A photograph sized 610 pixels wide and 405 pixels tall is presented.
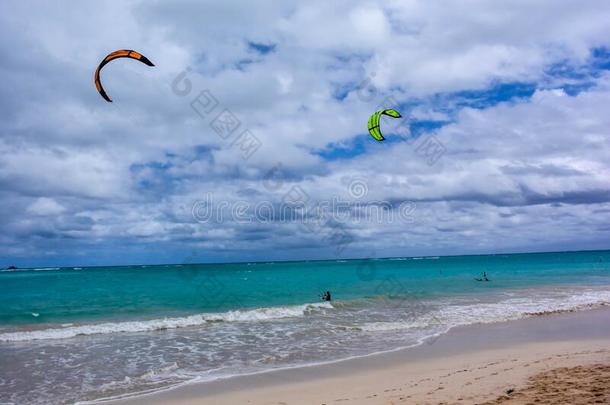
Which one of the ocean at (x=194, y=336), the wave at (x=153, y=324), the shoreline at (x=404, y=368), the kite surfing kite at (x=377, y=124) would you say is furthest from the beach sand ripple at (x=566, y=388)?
the wave at (x=153, y=324)

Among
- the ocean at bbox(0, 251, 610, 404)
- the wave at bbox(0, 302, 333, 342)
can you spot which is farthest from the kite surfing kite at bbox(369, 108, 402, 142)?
the wave at bbox(0, 302, 333, 342)

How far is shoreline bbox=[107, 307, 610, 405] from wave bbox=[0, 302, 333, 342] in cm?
1047

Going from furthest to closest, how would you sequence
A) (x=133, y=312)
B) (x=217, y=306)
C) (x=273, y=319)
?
(x=217, y=306)
(x=133, y=312)
(x=273, y=319)

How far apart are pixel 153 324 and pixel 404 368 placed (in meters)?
13.6

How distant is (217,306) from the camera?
29.7m

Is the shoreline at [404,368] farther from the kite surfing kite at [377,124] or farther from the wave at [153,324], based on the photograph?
the wave at [153,324]

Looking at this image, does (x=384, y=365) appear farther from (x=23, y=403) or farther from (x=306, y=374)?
(x=23, y=403)

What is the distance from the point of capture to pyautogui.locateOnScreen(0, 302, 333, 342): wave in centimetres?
1902

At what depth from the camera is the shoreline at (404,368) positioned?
9.38 metres

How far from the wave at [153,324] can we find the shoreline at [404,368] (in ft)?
34.4

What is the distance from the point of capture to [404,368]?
11.5 m

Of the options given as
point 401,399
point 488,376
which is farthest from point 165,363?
point 488,376

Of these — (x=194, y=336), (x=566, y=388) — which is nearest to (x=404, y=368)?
(x=566, y=388)

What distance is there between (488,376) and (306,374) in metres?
4.25
